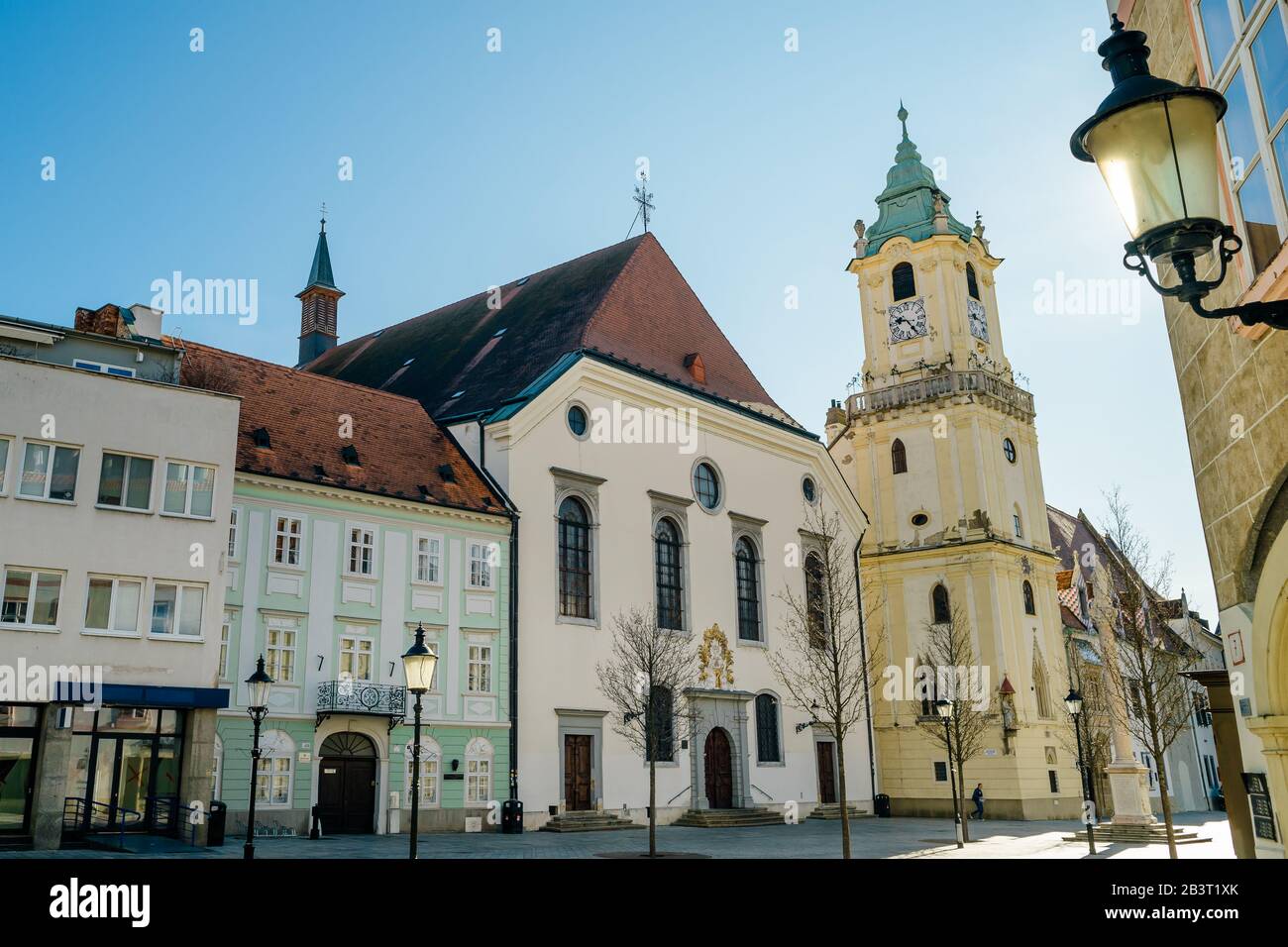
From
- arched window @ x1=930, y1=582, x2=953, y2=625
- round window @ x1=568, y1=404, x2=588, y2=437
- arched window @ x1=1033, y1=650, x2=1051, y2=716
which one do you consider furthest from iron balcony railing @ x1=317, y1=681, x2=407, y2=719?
arched window @ x1=1033, y1=650, x2=1051, y2=716

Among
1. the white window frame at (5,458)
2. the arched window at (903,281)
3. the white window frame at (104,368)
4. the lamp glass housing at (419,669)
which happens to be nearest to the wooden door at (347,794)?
Result: the white window frame at (5,458)

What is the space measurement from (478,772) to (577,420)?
39.4ft

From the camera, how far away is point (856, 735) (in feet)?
147

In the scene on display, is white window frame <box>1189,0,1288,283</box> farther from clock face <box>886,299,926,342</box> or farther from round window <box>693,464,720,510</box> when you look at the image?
clock face <box>886,299,926,342</box>

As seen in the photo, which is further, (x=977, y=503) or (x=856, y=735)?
(x=977, y=503)

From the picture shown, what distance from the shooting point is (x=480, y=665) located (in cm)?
3142

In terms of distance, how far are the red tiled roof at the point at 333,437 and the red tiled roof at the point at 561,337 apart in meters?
3.41

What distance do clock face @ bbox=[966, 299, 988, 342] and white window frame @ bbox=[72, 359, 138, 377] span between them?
38.2m

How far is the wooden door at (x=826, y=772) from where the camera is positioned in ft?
137

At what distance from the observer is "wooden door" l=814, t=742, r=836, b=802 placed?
137ft

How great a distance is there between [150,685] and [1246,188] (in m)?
23.2

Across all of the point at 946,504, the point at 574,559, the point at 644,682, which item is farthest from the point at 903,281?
the point at 644,682
